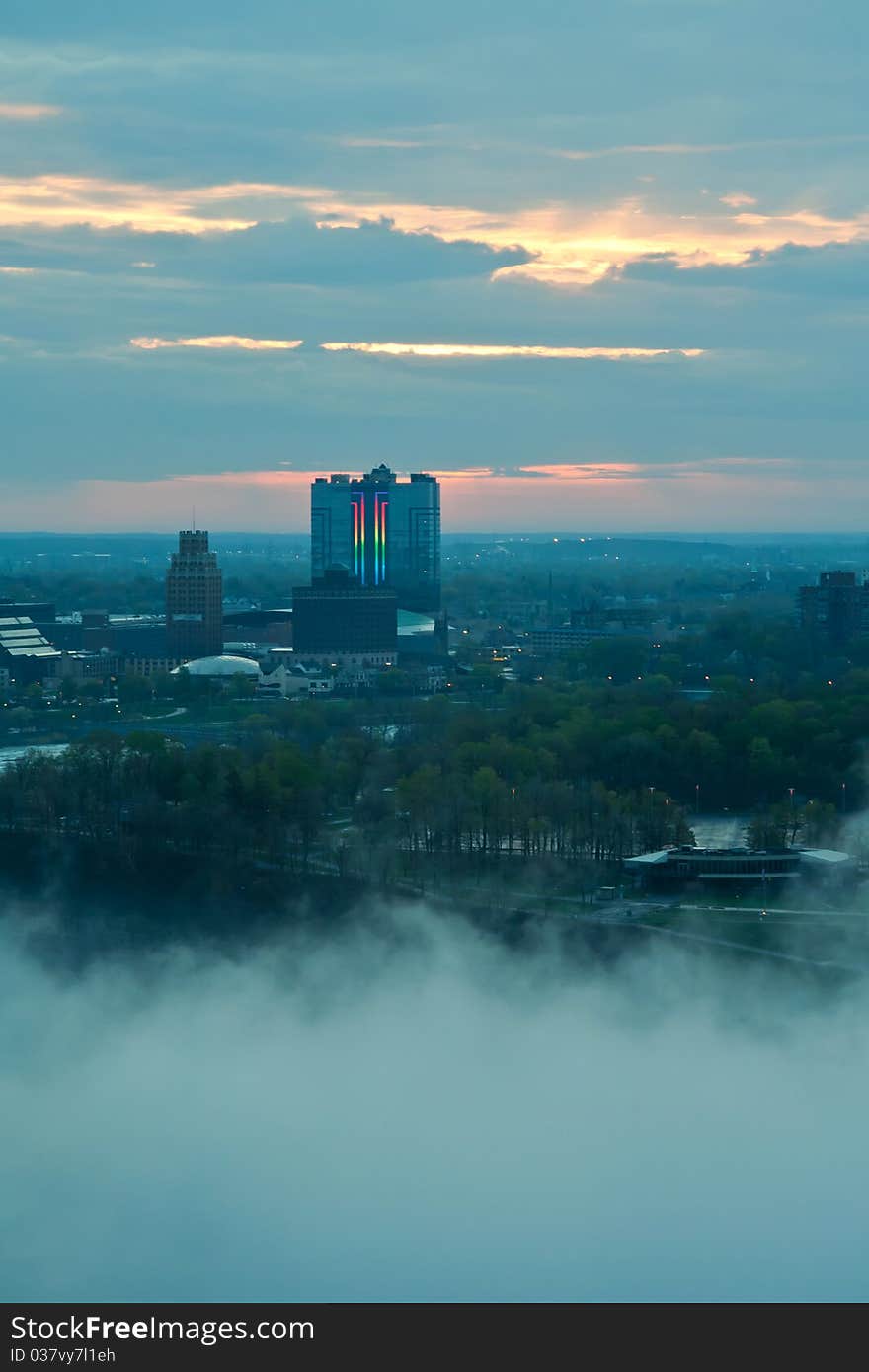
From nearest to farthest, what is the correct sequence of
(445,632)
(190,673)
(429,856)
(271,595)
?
(429,856) < (190,673) < (445,632) < (271,595)

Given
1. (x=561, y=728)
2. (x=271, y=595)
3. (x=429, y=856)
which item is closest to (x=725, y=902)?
(x=429, y=856)

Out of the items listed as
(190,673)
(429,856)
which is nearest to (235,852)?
(429,856)

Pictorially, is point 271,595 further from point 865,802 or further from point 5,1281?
point 5,1281

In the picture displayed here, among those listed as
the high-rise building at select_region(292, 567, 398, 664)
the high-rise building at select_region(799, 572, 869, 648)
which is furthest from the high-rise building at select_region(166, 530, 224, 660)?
the high-rise building at select_region(799, 572, 869, 648)

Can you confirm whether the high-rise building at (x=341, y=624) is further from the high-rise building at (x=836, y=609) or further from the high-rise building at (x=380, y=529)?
the high-rise building at (x=380, y=529)

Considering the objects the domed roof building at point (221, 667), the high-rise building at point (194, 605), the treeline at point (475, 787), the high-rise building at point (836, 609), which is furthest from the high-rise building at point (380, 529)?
the treeline at point (475, 787)

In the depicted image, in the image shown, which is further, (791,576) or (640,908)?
(791,576)

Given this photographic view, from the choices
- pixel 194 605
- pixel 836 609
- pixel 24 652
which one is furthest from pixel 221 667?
pixel 836 609

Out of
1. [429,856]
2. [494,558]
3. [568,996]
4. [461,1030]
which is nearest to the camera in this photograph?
[461,1030]
